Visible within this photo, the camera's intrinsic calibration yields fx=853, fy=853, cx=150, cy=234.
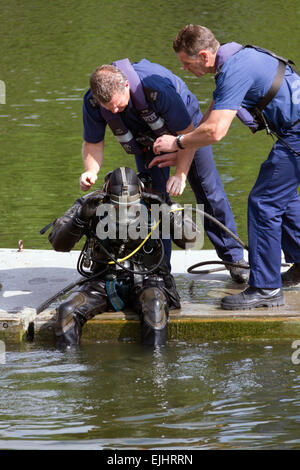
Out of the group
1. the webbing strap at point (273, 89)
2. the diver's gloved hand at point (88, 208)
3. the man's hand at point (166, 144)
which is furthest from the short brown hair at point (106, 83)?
the webbing strap at point (273, 89)

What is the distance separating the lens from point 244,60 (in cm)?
542

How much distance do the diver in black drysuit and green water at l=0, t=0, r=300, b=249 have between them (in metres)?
3.21

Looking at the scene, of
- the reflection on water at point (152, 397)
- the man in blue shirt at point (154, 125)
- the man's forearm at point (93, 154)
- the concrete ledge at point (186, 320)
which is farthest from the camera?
the man's forearm at point (93, 154)

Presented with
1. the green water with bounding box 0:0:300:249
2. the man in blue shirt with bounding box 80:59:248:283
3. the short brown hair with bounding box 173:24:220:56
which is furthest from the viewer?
the green water with bounding box 0:0:300:249

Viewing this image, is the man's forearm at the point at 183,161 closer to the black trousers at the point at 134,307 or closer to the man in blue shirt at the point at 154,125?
the man in blue shirt at the point at 154,125

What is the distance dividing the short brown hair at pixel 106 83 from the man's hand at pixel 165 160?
551 millimetres

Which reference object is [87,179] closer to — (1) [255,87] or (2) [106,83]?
(2) [106,83]

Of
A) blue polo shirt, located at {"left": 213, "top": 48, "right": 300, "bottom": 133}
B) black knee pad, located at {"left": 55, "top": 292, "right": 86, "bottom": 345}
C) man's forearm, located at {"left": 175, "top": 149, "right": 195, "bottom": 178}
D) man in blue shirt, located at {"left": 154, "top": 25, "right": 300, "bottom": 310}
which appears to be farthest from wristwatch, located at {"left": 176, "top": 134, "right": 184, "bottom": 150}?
black knee pad, located at {"left": 55, "top": 292, "right": 86, "bottom": 345}

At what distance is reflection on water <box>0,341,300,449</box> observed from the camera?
4578 millimetres

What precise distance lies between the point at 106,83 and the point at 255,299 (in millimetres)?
1804

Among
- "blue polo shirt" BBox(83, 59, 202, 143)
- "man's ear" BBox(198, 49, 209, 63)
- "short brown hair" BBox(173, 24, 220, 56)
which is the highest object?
"short brown hair" BBox(173, 24, 220, 56)

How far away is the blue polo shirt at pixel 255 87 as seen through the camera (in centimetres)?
534

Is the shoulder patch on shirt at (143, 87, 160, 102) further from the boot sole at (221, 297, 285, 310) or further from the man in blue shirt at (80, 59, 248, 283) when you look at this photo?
the boot sole at (221, 297, 285, 310)

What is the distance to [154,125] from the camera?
6.02m
